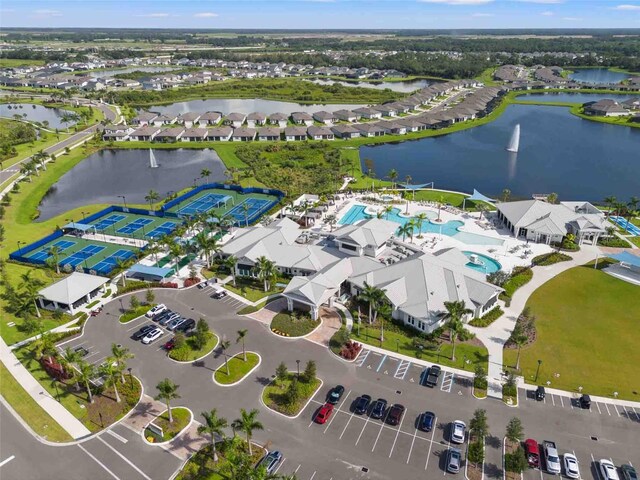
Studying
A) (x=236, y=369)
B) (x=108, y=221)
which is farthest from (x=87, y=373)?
(x=108, y=221)

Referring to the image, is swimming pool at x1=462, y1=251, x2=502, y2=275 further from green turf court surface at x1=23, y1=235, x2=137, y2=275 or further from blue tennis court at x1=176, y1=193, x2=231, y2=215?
green turf court surface at x1=23, y1=235, x2=137, y2=275

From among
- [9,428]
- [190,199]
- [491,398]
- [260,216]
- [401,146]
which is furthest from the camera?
[401,146]

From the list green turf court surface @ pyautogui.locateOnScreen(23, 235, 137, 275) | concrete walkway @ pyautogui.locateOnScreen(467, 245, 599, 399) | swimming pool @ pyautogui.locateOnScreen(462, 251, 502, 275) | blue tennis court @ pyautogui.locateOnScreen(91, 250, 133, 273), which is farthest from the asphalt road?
swimming pool @ pyautogui.locateOnScreen(462, 251, 502, 275)

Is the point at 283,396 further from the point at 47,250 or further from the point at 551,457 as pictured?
the point at 47,250

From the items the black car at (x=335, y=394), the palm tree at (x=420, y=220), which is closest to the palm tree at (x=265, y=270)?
the black car at (x=335, y=394)

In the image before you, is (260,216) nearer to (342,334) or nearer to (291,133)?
(342,334)

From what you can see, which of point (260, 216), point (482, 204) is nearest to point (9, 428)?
point (260, 216)
